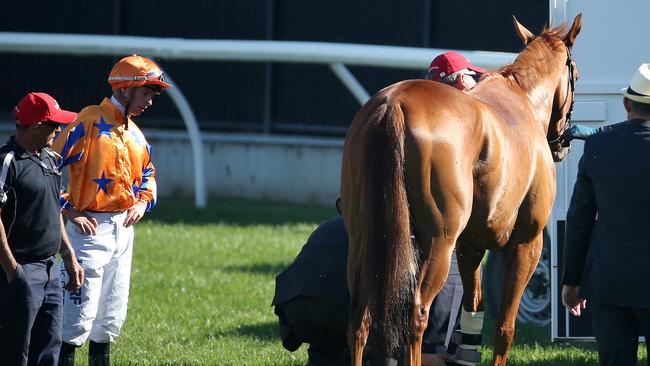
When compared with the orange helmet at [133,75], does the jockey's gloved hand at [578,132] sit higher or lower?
lower

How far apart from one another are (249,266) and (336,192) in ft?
20.4

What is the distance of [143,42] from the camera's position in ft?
46.5

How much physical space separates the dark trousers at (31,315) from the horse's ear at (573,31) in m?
3.15

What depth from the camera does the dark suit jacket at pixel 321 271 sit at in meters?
5.43

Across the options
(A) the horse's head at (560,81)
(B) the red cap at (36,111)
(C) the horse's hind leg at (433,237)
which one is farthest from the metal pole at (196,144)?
(C) the horse's hind leg at (433,237)

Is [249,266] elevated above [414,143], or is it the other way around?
[414,143]

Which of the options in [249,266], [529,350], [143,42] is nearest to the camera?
[529,350]

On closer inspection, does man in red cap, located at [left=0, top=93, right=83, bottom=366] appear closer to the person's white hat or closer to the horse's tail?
the horse's tail

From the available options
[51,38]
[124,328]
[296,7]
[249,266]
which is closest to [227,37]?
[296,7]

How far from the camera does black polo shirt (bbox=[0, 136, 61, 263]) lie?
15.8 feet

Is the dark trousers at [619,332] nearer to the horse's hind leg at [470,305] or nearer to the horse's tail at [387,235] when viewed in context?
the horse's tail at [387,235]

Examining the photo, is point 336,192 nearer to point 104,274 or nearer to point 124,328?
point 124,328

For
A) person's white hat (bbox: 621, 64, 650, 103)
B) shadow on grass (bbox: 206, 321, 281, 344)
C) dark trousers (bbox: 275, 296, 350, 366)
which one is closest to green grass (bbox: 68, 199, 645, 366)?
shadow on grass (bbox: 206, 321, 281, 344)

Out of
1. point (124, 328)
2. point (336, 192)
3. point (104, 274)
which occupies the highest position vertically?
point (104, 274)
